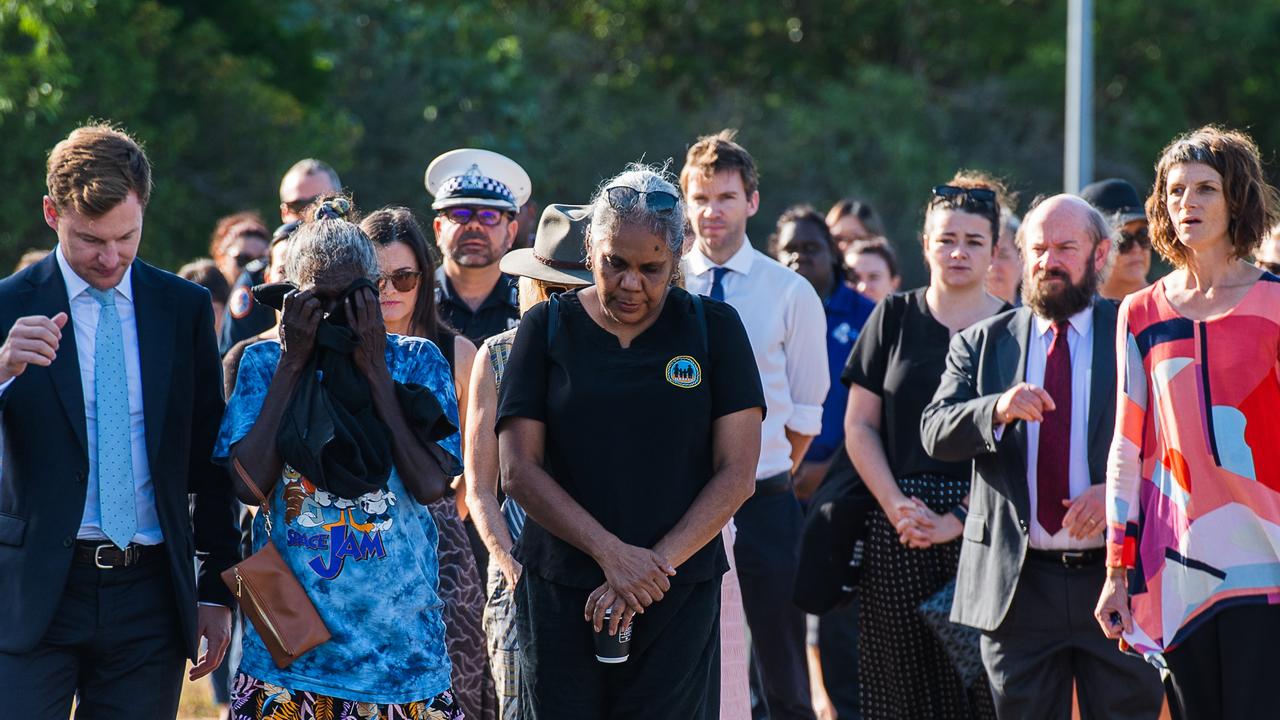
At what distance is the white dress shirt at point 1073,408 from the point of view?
5.58 metres

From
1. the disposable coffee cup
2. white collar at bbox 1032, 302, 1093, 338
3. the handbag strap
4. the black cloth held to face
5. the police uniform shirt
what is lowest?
the disposable coffee cup

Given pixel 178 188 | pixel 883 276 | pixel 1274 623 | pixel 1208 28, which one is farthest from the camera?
pixel 1208 28

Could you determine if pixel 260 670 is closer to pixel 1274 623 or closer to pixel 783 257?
pixel 1274 623

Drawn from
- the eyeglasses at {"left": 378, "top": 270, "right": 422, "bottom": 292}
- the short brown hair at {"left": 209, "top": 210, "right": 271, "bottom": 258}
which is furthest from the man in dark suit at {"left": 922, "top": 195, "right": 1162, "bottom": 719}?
the short brown hair at {"left": 209, "top": 210, "right": 271, "bottom": 258}

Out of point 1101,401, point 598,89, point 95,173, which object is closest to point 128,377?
point 95,173

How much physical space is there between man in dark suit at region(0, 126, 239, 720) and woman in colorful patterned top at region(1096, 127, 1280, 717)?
277 centimetres

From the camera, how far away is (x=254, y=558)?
4320 mm

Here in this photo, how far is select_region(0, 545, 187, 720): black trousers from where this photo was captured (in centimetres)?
442

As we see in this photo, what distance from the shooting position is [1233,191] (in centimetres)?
495

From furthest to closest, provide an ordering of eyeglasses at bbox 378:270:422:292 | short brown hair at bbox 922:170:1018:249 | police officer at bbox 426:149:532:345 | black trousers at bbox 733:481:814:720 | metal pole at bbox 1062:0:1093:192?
metal pole at bbox 1062:0:1093:192
police officer at bbox 426:149:532:345
black trousers at bbox 733:481:814:720
short brown hair at bbox 922:170:1018:249
eyeglasses at bbox 378:270:422:292

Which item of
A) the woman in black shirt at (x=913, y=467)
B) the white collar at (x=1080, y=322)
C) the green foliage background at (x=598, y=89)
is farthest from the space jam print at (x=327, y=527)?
the green foliage background at (x=598, y=89)

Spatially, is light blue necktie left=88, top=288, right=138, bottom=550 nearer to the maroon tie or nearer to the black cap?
the maroon tie

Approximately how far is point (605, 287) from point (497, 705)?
6.52ft

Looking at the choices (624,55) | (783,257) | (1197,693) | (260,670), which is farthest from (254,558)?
(624,55)
